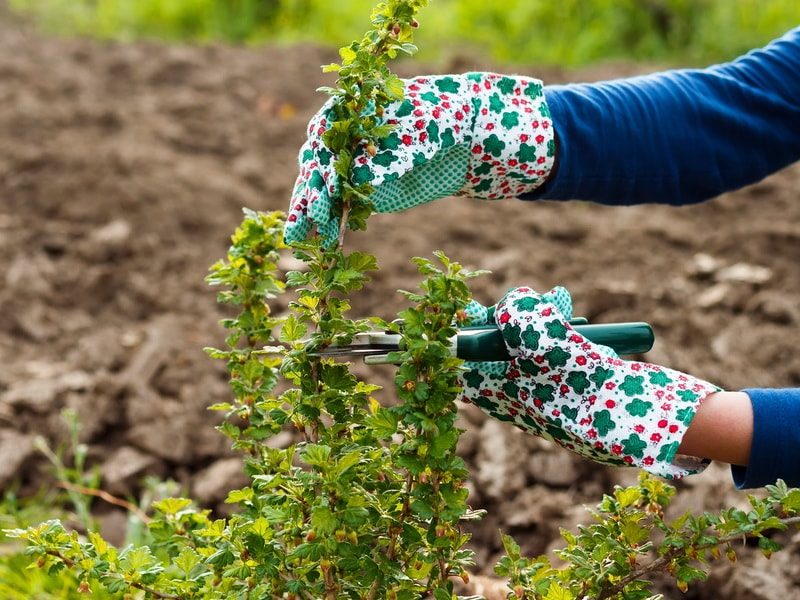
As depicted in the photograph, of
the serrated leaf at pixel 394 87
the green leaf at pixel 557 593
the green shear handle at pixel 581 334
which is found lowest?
the green leaf at pixel 557 593

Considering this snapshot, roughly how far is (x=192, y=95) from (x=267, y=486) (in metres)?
3.73

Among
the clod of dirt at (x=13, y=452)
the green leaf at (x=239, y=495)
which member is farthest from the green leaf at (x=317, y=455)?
the clod of dirt at (x=13, y=452)

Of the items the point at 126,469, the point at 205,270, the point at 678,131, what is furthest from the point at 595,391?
the point at 205,270

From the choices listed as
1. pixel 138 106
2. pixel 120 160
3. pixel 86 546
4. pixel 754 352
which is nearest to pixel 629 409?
pixel 86 546

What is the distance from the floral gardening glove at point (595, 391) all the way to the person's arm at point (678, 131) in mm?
391

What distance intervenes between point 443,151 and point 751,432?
0.57 m

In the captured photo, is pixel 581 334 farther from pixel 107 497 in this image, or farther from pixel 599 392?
pixel 107 497

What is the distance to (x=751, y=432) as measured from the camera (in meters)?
1.35

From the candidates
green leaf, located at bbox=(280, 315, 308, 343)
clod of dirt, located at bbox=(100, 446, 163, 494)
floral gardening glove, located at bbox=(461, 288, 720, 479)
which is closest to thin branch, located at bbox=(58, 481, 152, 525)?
clod of dirt, located at bbox=(100, 446, 163, 494)

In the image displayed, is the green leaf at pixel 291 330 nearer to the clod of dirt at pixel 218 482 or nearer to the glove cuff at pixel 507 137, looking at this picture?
the glove cuff at pixel 507 137

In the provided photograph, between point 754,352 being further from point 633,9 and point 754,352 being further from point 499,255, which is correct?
point 633,9

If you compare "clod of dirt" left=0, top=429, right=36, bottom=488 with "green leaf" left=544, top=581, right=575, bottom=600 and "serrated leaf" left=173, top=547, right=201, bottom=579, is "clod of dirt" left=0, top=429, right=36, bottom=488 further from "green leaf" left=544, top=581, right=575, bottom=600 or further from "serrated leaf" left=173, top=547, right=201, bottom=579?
"green leaf" left=544, top=581, right=575, bottom=600

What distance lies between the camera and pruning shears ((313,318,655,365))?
130 centimetres

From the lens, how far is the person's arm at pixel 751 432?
1331mm
